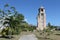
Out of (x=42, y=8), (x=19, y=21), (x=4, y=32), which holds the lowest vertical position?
(x=4, y=32)

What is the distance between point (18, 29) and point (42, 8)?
57.7m

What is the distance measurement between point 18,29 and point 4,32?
3.03m

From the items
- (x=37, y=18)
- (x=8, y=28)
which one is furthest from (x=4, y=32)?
(x=37, y=18)

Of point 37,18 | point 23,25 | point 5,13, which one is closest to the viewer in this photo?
point 5,13

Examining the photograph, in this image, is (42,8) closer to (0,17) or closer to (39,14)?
(39,14)

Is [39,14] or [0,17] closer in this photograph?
[0,17]

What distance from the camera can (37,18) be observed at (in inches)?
3565

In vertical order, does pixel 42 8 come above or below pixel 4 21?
above

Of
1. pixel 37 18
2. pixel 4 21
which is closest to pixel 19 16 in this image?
pixel 4 21

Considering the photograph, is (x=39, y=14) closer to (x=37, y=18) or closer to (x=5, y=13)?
(x=37, y=18)

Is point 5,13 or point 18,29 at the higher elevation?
point 5,13

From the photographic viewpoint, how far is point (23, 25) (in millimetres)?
36469

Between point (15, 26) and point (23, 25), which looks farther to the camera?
point (23, 25)

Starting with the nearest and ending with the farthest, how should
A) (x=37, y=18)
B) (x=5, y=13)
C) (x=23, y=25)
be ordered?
1. (x=5, y=13)
2. (x=23, y=25)
3. (x=37, y=18)
